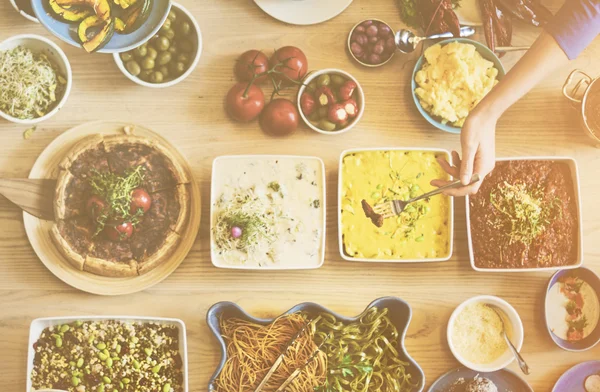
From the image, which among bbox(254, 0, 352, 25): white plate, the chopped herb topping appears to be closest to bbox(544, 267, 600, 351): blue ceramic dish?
the chopped herb topping

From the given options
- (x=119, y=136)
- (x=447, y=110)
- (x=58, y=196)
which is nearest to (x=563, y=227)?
(x=447, y=110)

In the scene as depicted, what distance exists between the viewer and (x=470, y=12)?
245cm

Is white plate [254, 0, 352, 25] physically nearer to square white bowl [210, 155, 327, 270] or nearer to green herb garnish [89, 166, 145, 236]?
square white bowl [210, 155, 327, 270]

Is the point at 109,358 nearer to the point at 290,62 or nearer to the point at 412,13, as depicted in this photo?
the point at 290,62

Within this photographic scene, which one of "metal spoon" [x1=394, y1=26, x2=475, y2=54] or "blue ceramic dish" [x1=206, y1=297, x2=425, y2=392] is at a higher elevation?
"metal spoon" [x1=394, y1=26, x2=475, y2=54]

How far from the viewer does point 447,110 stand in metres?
2.34

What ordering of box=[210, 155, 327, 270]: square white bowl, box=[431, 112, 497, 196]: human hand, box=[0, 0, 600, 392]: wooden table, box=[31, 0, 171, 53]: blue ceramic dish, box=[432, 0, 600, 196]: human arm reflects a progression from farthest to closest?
1. box=[0, 0, 600, 392]: wooden table
2. box=[210, 155, 327, 270]: square white bowl
3. box=[31, 0, 171, 53]: blue ceramic dish
4. box=[431, 112, 497, 196]: human hand
5. box=[432, 0, 600, 196]: human arm

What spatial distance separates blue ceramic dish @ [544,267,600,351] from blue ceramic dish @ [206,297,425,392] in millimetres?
651

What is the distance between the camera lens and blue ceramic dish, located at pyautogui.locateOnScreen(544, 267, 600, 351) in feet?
7.83

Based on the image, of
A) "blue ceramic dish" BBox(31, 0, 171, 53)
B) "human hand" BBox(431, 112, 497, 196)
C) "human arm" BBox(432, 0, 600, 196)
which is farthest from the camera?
"blue ceramic dish" BBox(31, 0, 171, 53)

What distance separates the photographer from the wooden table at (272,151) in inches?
93.8

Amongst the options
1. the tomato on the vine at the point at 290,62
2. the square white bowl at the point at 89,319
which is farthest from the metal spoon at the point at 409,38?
the square white bowl at the point at 89,319

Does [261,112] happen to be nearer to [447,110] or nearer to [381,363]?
[447,110]

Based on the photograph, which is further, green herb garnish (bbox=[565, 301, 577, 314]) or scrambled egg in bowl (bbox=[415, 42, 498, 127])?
green herb garnish (bbox=[565, 301, 577, 314])
